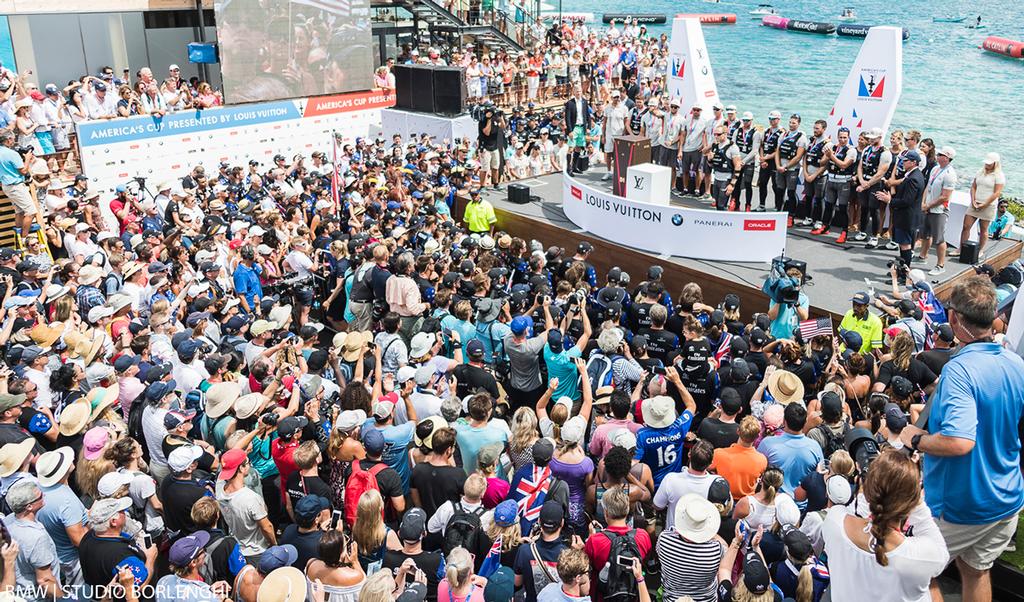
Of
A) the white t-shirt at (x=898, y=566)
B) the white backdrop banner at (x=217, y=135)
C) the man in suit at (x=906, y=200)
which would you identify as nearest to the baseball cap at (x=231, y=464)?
the white t-shirt at (x=898, y=566)

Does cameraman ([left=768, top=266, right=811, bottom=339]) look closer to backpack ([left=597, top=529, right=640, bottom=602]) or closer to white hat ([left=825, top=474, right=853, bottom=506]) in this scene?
white hat ([left=825, top=474, right=853, bottom=506])

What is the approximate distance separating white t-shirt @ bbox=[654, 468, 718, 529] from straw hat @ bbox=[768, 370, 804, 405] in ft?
4.74

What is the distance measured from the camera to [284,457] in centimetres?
537

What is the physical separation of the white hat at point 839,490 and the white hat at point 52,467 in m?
4.86

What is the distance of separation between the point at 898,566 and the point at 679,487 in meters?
2.06

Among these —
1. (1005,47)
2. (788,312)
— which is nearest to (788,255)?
(788,312)

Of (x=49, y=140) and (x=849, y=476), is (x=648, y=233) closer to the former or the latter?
(x=849, y=476)

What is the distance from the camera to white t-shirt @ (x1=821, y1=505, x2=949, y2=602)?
272 cm

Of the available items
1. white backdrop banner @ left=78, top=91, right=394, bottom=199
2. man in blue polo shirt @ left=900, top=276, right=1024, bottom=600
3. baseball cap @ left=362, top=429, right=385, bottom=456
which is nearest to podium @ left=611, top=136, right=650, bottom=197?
baseball cap @ left=362, top=429, right=385, bottom=456

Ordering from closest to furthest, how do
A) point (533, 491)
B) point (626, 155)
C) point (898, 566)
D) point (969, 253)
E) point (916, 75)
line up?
point (898, 566) < point (533, 491) < point (969, 253) < point (626, 155) < point (916, 75)

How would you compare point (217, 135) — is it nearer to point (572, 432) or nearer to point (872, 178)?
point (872, 178)

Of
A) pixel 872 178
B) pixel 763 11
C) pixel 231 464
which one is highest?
pixel 763 11

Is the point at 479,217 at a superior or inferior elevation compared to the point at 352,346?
inferior

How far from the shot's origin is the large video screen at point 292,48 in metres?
19.3
